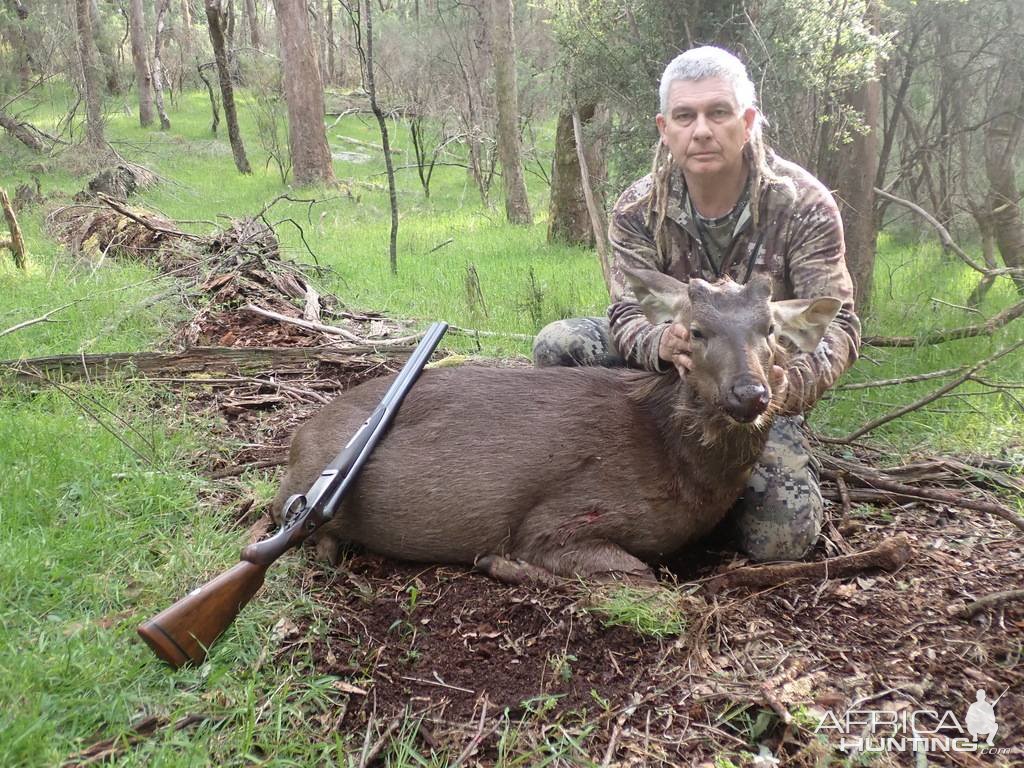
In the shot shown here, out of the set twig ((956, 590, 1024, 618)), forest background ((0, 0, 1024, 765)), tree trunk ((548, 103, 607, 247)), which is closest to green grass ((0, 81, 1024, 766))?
forest background ((0, 0, 1024, 765))

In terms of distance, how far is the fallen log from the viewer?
4852 mm

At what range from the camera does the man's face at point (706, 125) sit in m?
3.48

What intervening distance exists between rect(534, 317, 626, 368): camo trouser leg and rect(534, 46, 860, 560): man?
275 millimetres

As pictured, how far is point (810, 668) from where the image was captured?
2.60 m

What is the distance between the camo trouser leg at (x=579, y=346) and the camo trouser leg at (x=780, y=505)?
1.06 m

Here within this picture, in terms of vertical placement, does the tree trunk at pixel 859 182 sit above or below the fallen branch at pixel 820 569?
above

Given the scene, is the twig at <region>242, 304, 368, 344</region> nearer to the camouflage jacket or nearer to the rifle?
the camouflage jacket

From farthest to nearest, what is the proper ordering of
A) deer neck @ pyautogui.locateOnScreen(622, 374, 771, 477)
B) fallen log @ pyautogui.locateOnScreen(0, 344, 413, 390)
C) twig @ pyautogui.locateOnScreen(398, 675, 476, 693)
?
fallen log @ pyautogui.locateOnScreen(0, 344, 413, 390) → deer neck @ pyautogui.locateOnScreen(622, 374, 771, 477) → twig @ pyautogui.locateOnScreen(398, 675, 476, 693)

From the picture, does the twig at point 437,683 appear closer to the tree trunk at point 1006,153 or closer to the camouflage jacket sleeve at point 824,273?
the camouflage jacket sleeve at point 824,273

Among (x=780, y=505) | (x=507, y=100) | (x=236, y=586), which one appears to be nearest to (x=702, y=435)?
(x=780, y=505)

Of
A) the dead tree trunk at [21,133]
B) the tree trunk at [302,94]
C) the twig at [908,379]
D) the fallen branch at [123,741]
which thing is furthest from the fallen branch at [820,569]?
the dead tree trunk at [21,133]

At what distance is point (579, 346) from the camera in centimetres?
435

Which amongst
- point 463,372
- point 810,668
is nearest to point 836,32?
point 463,372

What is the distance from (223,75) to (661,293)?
54.3ft
